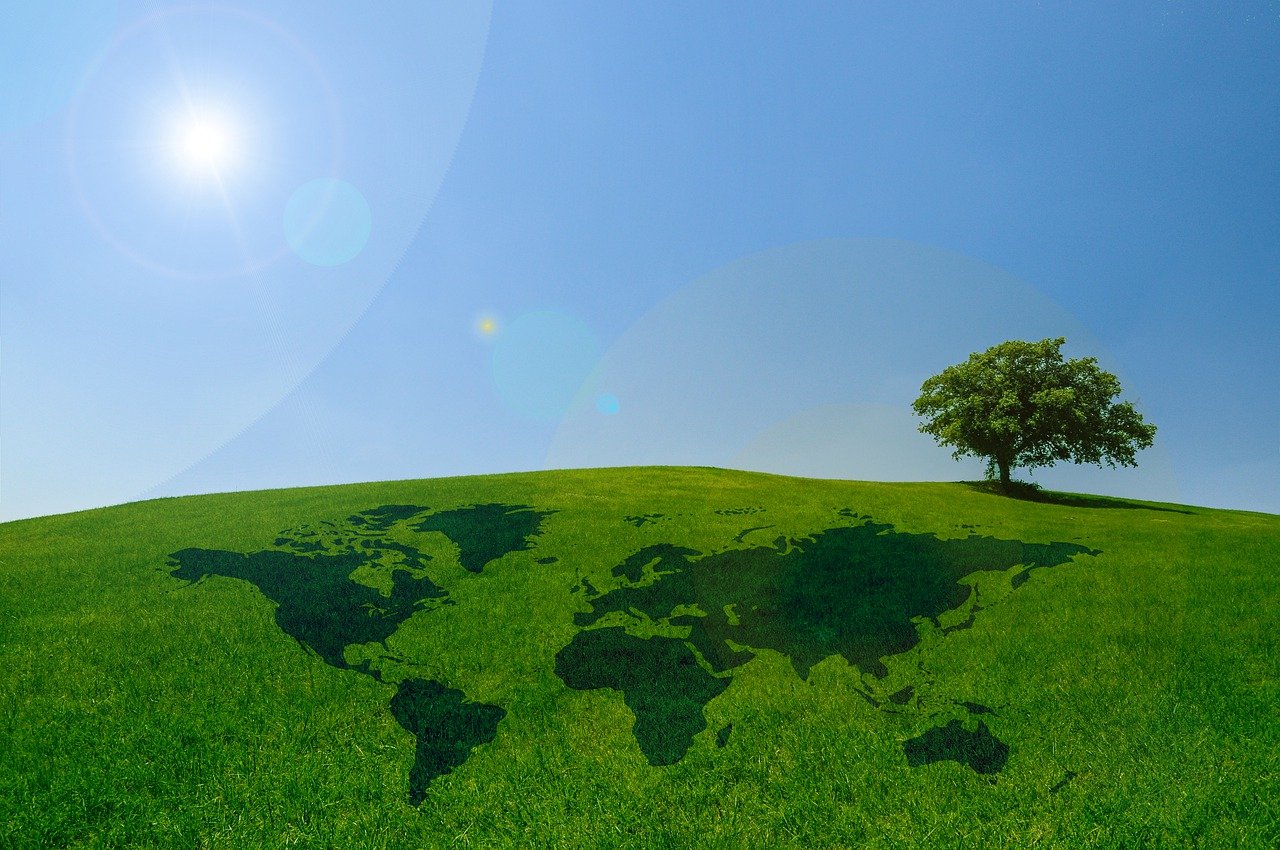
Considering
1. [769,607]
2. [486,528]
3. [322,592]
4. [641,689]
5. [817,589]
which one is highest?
[486,528]

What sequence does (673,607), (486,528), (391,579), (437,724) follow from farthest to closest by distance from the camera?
(486,528), (391,579), (673,607), (437,724)

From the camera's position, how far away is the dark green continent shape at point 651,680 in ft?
34.5

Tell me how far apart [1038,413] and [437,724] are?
43672 mm

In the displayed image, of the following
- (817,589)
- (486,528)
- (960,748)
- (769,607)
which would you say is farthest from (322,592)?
(960,748)

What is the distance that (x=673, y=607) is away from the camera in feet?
52.0

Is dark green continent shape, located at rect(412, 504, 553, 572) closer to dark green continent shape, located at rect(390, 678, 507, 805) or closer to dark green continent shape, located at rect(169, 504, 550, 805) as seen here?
dark green continent shape, located at rect(169, 504, 550, 805)

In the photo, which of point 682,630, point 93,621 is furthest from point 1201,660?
point 93,621

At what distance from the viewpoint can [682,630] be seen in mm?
14555

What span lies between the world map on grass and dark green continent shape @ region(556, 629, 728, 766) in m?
0.04

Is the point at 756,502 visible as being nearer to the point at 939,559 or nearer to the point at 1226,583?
the point at 939,559

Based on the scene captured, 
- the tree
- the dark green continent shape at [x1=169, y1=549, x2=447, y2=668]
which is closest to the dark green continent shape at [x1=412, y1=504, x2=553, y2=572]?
the dark green continent shape at [x1=169, y1=549, x2=447, y2=668]

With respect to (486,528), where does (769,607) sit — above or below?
below

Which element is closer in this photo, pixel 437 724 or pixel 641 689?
pixel 437 724

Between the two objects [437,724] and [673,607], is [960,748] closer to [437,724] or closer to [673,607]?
[673,607]
